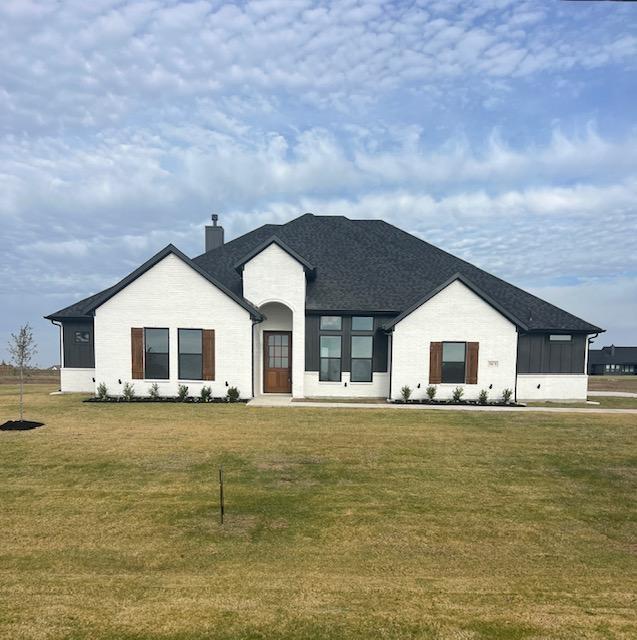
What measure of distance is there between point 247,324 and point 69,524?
1157 centimetres

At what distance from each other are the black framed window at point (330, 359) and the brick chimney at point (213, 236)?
34.5 ft

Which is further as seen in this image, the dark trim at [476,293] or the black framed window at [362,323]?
the black framed window at [362,323]

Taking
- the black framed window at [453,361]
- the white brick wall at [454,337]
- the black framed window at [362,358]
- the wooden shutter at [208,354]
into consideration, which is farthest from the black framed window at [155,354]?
the black framed window at [453,361]

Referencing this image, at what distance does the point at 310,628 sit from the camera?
4238mm

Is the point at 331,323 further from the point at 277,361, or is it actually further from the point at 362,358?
the point at 277,361

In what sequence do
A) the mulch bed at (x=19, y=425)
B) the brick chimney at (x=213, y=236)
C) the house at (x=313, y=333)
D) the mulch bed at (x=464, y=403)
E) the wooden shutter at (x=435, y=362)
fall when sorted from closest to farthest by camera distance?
1. the mulch bed at (x=19, y=425)
2. the mulch bed at (x=464, y=403)
3. the house at (x=313, y=333)
4. the wooden shutter at (x=435, y=362)
5. the brick chimney at (x=213, y=236)

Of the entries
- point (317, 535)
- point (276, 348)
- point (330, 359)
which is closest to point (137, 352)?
point (276, 348)

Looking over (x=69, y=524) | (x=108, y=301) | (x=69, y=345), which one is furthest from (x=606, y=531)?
(x=69, y=345)

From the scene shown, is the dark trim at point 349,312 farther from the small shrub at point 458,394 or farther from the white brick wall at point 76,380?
the white brick wall at point 76,380

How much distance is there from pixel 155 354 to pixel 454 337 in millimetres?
12993

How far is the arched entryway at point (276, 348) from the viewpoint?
1983 cm

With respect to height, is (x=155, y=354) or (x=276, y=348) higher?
(x=276, y=348)

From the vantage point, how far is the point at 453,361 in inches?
723

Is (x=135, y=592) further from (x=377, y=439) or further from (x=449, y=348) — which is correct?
(x=449, y=348)
